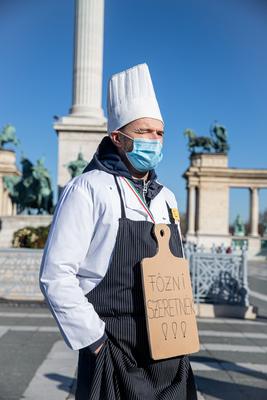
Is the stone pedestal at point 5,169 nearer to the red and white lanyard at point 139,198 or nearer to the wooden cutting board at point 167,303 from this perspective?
the red and white lanyard at point 139,198

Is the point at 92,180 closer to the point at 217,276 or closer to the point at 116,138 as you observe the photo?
the point at 116,138

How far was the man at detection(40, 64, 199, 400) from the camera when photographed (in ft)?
6.92

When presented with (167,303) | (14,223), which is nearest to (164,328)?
(167,303)

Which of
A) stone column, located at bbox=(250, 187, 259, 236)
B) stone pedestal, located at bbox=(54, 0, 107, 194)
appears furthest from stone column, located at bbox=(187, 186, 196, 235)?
stone pedestal, located at bbox=(54, 0, 107, 194)

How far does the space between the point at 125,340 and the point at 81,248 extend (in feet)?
1.38

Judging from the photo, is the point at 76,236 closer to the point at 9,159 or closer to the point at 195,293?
the point at 195,293

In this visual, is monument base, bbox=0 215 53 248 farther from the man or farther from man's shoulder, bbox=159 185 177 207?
the man

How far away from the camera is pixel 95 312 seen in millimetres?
2125

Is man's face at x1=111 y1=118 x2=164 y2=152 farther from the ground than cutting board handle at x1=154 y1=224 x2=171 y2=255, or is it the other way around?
man's face at x1=111 y1=118 x2=164 y2=152

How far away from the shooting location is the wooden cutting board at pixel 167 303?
2.20 metres

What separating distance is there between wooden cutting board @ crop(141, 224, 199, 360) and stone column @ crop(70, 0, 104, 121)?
24887 millimetres

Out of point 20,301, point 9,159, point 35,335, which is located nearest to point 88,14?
point 20,301

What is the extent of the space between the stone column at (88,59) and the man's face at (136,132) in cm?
2463

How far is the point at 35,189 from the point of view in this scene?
86.5ft
